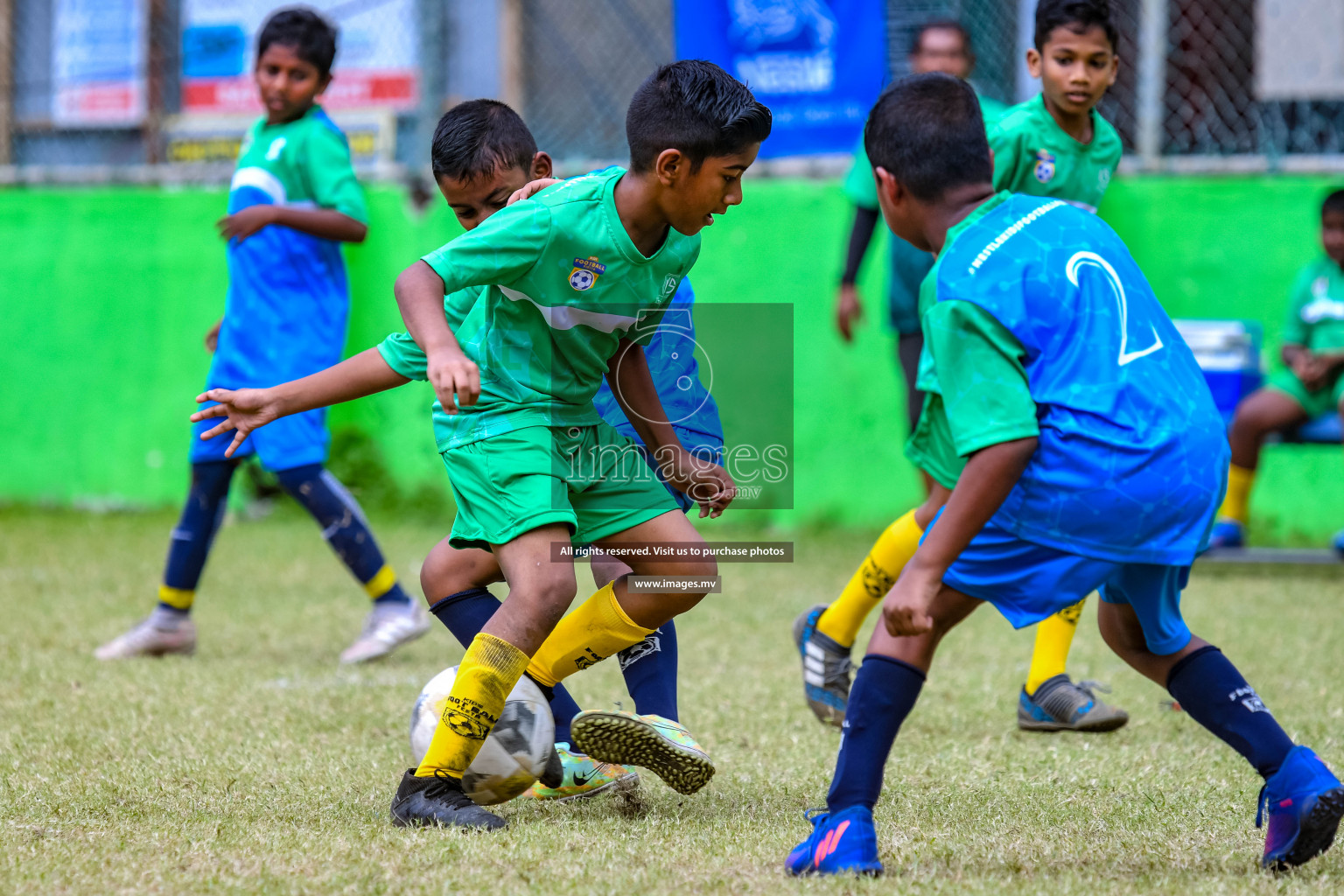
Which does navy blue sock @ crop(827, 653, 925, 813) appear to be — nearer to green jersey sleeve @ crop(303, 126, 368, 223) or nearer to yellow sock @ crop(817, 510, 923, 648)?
yellow sock @ crop(817, 510, 923, 648)

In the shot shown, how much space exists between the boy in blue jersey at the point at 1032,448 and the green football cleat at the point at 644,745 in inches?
14.6

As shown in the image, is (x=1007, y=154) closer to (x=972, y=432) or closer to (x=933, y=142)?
(x=933, y=142)

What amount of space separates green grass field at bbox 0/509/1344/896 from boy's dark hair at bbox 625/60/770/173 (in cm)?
123

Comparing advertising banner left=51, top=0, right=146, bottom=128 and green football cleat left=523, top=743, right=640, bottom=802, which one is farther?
advertising banner left=51, top=0, right=146, bottom=128

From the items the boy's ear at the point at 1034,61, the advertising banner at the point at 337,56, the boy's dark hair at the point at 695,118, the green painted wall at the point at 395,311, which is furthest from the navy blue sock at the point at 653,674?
the advertising banner at the point at 337,56

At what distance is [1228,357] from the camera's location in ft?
20.6

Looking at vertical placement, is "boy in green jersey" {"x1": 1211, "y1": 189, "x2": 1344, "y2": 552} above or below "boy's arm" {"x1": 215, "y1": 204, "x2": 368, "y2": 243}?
below

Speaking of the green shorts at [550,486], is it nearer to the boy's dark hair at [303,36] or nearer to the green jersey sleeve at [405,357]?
the green jersey sleeve at [405,357]

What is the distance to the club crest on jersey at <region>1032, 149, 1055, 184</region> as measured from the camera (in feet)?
12.4

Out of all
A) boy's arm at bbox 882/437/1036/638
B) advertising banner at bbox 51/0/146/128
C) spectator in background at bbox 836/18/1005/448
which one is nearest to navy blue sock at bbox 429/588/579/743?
boy's arm at bbox 882/437/1036/638

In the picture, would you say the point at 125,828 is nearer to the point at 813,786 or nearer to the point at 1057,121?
the point at 813,786

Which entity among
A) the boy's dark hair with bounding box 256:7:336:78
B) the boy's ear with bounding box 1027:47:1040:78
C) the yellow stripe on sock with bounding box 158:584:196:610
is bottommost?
the yellow stripe on sock with bounding box 158:584:196:610

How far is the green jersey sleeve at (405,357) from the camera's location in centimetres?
273

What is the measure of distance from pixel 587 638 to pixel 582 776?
0.93 ft
